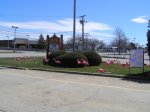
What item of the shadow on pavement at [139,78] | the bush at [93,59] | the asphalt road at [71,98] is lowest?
the asphalt road at [71,98]

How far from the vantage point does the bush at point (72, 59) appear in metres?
23.8

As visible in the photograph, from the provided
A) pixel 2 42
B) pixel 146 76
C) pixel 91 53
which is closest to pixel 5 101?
pixel 146 76

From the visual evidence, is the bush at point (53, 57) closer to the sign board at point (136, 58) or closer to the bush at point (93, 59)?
the bush at point (93, 59)

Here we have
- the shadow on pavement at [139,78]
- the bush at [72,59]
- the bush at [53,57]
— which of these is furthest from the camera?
the bush at [53,57]

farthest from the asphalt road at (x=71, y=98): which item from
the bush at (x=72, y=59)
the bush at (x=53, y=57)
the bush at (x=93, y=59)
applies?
the bush at (x=53, y=57)

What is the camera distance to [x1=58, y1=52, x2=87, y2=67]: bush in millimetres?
23766

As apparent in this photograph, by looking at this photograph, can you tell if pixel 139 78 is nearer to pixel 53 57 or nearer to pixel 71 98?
pixel 71 98

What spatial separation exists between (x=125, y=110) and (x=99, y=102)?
127 cm

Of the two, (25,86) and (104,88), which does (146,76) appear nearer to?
(104,88)

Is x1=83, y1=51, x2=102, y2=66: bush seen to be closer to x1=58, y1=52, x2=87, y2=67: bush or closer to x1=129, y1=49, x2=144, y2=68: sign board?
x1=58, y1=52, x2=87, y2=67: bush

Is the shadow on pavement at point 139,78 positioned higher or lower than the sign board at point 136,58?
lower

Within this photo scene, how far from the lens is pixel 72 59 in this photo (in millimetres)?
23891

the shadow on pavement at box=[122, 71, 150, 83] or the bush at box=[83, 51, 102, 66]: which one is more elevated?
the bush at box=[83, 51, 102, 66]

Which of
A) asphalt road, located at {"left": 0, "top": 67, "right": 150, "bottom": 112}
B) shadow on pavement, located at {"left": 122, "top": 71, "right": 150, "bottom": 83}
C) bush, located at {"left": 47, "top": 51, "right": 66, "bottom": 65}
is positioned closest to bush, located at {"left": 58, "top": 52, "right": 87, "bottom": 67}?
bush, located at {"left": 47, "top": 51, "right": 66, "bottom": 65}
